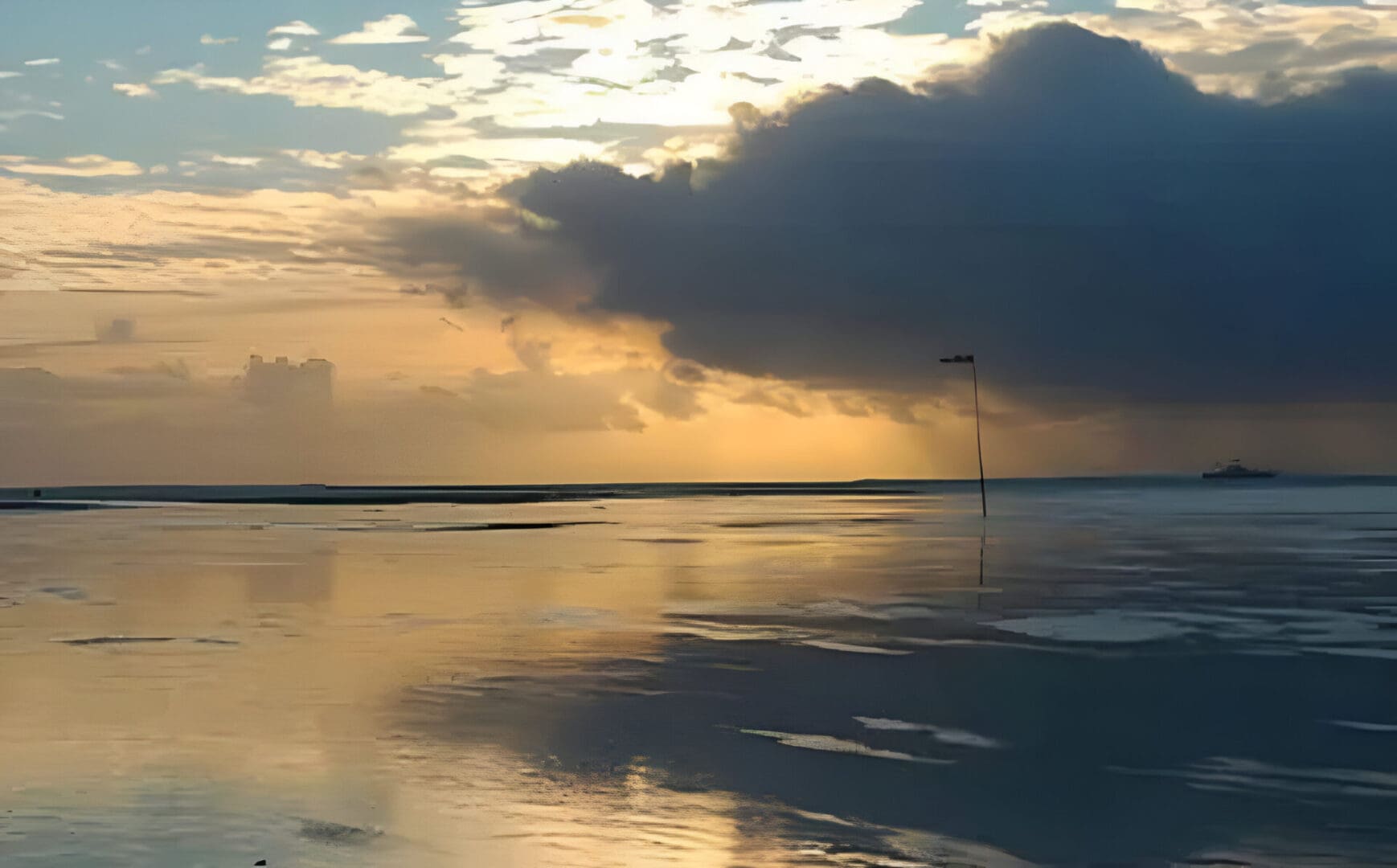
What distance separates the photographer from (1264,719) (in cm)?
1656

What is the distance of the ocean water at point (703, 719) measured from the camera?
1145cm

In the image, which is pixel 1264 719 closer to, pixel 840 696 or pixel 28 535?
pixel 840 696

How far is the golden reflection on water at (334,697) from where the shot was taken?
11391 millimetres

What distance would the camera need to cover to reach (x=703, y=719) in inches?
659

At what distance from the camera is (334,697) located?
18.4m

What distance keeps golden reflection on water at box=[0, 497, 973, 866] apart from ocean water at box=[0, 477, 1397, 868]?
0.23ft

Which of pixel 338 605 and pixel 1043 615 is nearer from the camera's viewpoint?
pixel 1043 615

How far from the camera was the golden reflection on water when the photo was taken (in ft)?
37.4

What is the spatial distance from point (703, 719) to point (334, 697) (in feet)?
17.0

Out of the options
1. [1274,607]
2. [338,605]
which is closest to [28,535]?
[338,605]

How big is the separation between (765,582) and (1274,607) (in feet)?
42.2

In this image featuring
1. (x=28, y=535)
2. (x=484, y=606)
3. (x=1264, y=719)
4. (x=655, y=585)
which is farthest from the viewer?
(x=28, y=535)

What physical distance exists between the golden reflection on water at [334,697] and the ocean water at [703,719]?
0.23ft

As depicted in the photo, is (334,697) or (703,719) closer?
(703,719)
